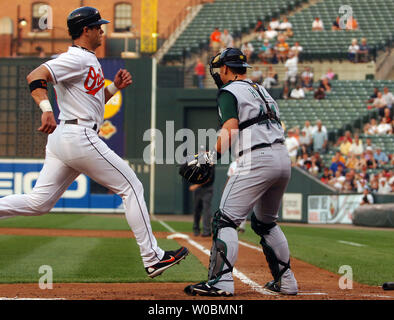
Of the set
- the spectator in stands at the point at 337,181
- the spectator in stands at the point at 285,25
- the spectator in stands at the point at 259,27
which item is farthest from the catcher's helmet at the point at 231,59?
the spectator in stands at the point at 259,27

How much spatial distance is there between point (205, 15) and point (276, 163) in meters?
27.4

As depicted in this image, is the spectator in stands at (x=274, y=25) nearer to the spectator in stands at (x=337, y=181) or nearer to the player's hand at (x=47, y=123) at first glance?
the spectator in stands at (x=337, y=181)

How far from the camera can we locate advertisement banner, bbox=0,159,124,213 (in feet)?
87.1

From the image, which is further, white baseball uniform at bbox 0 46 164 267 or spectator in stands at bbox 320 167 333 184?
spectator in stands at bbox 320 167 333 184

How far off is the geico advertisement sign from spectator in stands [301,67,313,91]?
8.94 metres

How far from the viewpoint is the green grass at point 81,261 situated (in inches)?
307

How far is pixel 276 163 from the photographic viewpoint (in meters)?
5.98

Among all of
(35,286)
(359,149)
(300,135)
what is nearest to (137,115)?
(300,135)

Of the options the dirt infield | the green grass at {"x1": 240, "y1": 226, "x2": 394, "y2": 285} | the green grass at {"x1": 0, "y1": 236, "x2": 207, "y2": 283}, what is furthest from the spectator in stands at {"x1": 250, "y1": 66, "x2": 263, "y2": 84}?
the dirt infield

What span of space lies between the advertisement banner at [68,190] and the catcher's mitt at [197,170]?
2050cm

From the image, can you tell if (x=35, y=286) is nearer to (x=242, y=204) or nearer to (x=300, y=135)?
(x=242, y=204)

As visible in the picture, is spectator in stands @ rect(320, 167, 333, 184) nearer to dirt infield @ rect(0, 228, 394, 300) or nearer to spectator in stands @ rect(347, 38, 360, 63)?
spectator in stands @ rect(347, 38, 360, 63)

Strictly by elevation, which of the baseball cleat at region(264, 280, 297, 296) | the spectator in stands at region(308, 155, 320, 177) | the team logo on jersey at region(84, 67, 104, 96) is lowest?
the baseball cleat at region(264, 280, 297, 296)
